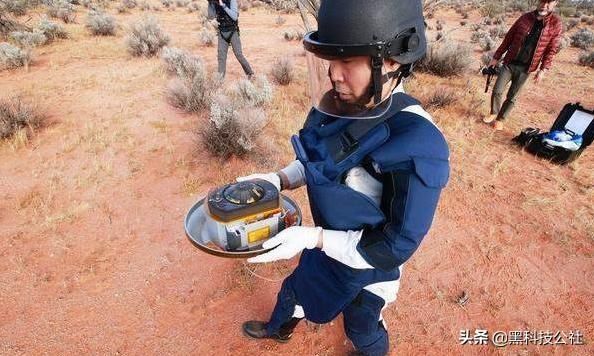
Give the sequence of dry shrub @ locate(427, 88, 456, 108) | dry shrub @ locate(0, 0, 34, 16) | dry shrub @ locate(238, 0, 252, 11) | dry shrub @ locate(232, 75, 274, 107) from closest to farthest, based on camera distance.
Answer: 1. dry shrub @ locate(232, 75, 274, 107)
2. dry shrub @ locate(427, 88, 456, 108)
3. dry shrub @ locate(0, 0, 34, 16)
4. dry shrub @ locate(238, 0, 252, 11)

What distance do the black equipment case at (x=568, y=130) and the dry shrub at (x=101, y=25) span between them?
12.0 metres

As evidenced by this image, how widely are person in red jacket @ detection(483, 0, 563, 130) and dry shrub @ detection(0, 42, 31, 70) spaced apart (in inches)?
380

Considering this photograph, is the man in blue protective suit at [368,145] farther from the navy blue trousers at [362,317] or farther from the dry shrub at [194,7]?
the dry shrub at [194,7]

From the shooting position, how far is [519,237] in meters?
3.80

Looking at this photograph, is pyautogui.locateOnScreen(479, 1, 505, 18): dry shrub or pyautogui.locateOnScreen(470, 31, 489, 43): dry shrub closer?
pyautogui.locateOnScreen(470, 31, 489, 43): dry shrub

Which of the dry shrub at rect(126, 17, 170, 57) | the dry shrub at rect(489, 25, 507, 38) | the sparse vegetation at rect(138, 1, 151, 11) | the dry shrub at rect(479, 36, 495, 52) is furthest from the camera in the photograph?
the sparse vegetation at rect(138, 1, 151, 11)

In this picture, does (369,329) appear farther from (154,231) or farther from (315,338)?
(154,231)

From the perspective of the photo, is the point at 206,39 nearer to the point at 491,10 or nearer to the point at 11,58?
the point at 11,58

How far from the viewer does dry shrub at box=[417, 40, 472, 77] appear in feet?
28.4

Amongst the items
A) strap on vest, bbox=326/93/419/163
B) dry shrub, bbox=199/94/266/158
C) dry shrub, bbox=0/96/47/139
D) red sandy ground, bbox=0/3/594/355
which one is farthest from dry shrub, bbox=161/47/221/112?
strap on vest, bbox=326/93/419/163

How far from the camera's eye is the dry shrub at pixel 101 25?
37.0 ft

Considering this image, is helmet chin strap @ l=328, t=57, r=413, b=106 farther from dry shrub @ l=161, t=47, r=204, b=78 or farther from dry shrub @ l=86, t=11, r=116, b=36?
dry shrub @ l=86, t=11, r=116, b=36

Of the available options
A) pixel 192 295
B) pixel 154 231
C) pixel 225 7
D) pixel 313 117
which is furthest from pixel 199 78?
pixel 313 117

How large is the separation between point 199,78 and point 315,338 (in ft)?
17.2
